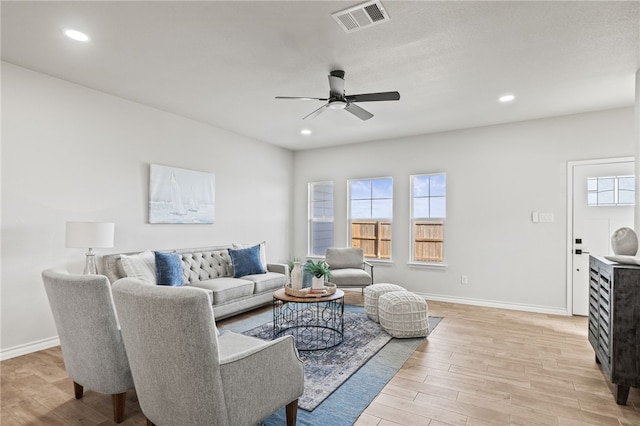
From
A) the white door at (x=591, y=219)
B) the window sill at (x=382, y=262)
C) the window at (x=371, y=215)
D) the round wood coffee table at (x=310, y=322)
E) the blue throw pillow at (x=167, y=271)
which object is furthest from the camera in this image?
the window at (x=371, y=215)

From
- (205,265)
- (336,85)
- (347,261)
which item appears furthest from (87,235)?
(347,261)

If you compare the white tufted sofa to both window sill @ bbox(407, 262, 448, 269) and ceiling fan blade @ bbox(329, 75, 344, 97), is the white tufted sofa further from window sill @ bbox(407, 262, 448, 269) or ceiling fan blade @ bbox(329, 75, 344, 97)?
ceiling fan blade @ bbox(329, 75, 344, 97)

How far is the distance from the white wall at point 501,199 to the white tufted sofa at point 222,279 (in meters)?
Answer: 2.20

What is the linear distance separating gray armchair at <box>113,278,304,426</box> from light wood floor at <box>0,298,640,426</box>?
69 centimetres

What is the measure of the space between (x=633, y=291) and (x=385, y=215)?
12.8 ft

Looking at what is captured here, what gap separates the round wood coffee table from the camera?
343 centimetres

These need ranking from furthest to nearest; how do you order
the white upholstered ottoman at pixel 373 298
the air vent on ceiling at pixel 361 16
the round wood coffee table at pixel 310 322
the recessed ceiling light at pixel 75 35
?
the white upholstered ottoman at pixel 373 298 → the round wood coffee table at pixel 310 322 → the recessed ceiling light at pixel 75 35 → the air vent on ceiling at pixel 361 16

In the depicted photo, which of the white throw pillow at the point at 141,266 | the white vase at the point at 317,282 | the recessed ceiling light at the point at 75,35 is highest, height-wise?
the recessed ceiling light at the point at 75,35

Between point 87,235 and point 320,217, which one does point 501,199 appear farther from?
point 87,235

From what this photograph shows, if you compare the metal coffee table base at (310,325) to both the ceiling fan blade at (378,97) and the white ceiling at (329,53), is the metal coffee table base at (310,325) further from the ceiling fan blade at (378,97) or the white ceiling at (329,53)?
the white ceiling at (329,53)

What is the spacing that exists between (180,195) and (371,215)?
3235 millimetres

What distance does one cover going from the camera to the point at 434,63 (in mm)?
3184

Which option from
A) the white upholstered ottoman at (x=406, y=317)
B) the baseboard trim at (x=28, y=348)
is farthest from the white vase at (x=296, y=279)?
the baseboard trim at (x=28, y=348)

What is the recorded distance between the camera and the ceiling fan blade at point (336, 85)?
327 centimetres
